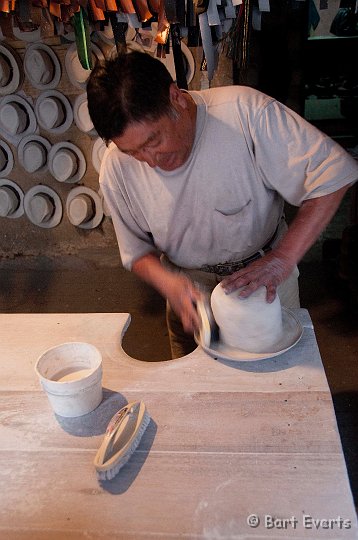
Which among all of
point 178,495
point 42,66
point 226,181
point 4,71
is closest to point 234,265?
point 226,181

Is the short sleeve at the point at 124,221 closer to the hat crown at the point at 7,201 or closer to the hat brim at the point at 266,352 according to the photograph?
the hat brim at the point at 266,352

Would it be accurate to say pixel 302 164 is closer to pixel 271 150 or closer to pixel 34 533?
pixel 271 150

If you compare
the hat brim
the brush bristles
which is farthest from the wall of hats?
the brush bristles

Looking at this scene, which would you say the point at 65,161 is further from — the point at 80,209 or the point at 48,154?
the point at 80,209

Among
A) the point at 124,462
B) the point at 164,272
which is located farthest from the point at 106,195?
the point at 124,462

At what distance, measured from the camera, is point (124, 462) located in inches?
46.8

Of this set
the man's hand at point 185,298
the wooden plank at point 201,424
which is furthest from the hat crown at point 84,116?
the wooden plank at point 201,424

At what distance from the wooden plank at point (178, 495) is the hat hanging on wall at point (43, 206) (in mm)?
3505

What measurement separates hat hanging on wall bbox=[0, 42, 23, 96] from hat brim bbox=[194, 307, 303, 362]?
3.39 metres

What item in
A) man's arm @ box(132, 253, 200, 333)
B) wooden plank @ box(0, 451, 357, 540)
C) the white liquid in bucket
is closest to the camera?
wooden plank @ box(0, 451, 357, 540)

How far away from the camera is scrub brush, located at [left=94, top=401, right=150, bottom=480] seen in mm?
1153

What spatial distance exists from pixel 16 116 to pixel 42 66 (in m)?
0.49

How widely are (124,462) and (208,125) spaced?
3.93ft

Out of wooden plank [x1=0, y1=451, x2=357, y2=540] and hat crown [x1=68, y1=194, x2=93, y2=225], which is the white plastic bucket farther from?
hat crown [x1=68, y1=194, x2=93, y2=225]
